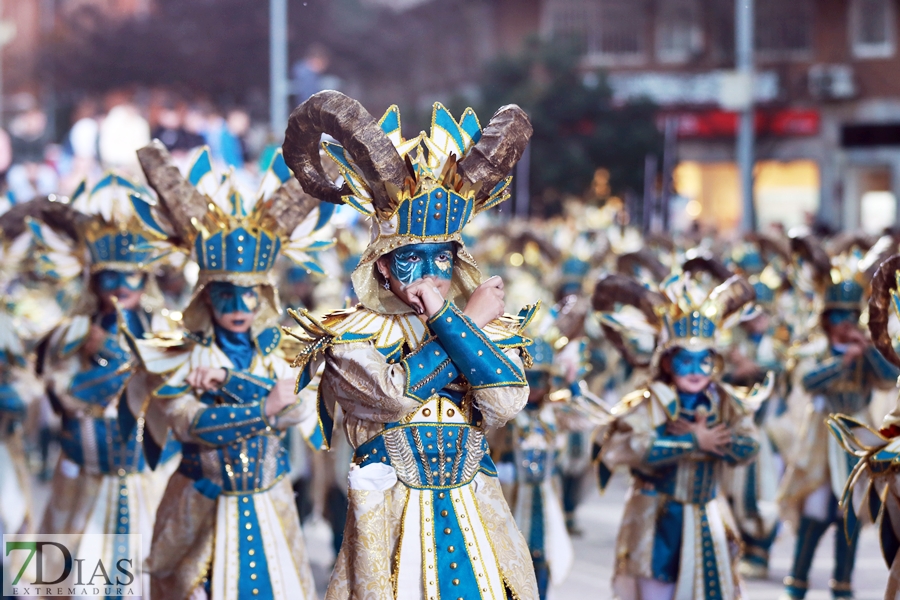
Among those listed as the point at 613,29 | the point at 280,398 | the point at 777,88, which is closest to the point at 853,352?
the point at 280,398

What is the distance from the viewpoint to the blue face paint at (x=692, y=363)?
20.8 feet

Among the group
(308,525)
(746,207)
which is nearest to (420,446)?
(308,525)

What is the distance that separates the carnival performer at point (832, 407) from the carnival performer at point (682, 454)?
1.65m

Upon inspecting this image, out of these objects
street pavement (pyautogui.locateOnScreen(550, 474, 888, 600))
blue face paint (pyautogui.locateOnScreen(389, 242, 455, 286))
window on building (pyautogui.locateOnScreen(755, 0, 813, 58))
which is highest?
window on building (pyautogui.locateOnScreen(755, 0, 813, 58))

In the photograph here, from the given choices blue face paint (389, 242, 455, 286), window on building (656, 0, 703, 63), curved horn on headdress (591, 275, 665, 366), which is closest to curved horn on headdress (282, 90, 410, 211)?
blue face paint (389, 242, 455, 286)

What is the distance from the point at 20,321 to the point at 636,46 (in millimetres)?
28898

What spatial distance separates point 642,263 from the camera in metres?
8.49

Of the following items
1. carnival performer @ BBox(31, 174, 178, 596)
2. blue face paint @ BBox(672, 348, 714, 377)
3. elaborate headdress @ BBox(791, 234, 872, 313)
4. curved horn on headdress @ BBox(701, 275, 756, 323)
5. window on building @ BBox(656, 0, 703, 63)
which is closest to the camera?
blue face paint @ BBox(672, 348, 714, 377)

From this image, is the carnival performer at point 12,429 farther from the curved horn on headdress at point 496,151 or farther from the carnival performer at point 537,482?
the curved horn on headdress at point 496,151

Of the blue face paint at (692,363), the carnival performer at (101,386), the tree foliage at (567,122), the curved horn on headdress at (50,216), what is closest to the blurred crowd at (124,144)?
the tree foliage at (567,122)

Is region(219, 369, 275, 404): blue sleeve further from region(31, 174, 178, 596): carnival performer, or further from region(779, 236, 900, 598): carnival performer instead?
region(779, 236, 900, 598): carnival performer

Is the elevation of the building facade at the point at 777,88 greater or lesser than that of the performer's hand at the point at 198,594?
greater

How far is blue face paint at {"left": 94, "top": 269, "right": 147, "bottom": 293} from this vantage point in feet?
24.0

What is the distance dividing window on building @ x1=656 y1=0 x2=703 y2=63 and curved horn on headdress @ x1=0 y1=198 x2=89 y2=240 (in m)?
29.6
